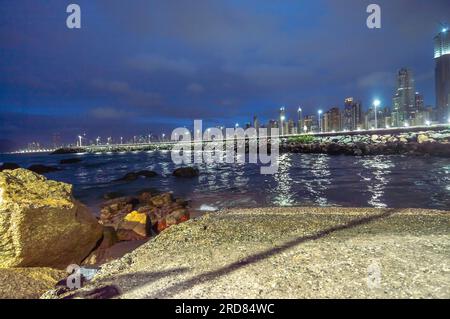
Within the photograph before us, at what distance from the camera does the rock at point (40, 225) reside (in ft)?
20.1

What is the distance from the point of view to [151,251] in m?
6.48

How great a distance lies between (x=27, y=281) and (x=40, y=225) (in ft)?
4.65

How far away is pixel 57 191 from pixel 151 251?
311 cm

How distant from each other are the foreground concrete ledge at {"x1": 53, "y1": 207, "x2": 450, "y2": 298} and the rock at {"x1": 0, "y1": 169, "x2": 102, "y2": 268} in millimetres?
1817

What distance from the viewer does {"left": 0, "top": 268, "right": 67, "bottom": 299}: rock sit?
4902mm

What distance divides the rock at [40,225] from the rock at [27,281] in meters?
0.45

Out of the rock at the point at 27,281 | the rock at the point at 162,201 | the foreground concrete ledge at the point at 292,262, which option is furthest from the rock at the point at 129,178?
the rock at the point at 27,281

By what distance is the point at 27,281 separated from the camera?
17.7 feet

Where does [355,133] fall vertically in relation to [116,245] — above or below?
above

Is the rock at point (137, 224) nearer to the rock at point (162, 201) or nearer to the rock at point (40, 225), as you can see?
the rock at point (40, 225)

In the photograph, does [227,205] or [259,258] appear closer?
[259,258]
